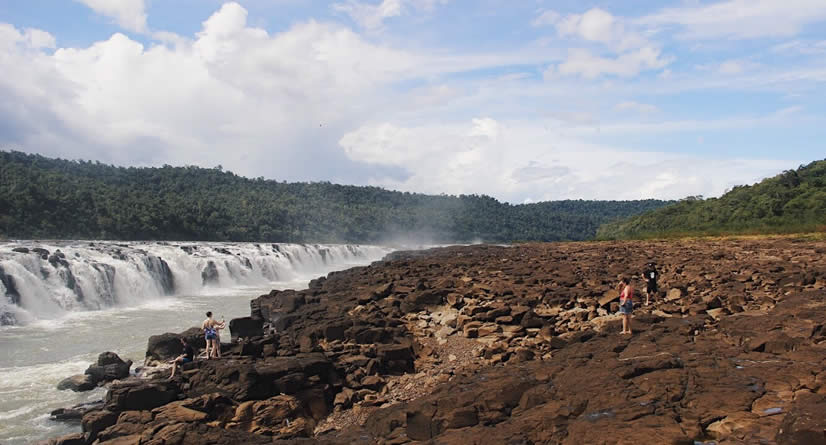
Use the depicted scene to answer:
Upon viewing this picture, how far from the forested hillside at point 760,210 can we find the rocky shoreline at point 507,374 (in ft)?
129

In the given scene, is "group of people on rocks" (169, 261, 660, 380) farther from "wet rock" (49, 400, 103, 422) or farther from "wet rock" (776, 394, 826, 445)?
"wet rock" (776, 394, 826, 445)

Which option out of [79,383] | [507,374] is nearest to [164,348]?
[79,383]

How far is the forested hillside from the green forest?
50.1 meters

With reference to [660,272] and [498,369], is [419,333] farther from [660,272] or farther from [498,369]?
[660,272]

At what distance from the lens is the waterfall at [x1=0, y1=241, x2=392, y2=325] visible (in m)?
26.0

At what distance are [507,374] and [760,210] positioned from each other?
191ft

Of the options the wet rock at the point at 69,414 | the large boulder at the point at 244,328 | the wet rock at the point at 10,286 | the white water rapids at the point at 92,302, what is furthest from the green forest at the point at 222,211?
the wet rock at the point at 69,414

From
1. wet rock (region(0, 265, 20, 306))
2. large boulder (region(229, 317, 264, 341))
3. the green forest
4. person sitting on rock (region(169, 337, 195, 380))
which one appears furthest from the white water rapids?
the green forest

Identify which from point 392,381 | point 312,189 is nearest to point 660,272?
point 392,381

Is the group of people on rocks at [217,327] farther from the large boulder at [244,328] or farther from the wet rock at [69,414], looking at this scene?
the large boulder at [244,328]

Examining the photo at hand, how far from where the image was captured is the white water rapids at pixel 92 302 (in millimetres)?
13695

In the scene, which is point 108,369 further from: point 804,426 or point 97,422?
point 804,426

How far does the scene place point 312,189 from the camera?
460 feet

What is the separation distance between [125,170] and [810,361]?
119 m
